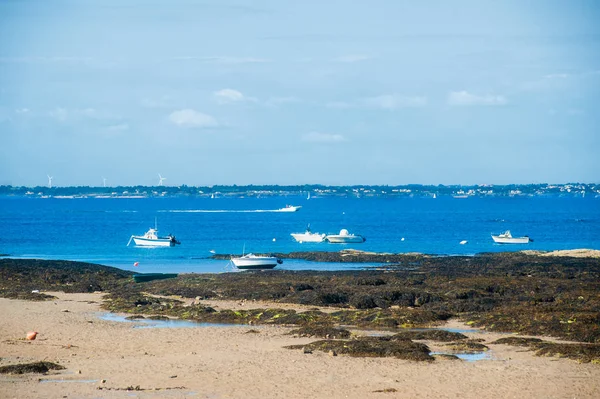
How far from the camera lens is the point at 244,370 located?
75.2 ft

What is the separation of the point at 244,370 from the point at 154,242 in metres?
62.7

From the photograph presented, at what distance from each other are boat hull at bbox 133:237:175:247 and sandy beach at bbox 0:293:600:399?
53888 millimetres

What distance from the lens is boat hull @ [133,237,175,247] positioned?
83.6m

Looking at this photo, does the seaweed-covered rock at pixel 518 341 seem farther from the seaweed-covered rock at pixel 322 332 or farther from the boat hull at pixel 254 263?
the boat hull at pixel 254 263

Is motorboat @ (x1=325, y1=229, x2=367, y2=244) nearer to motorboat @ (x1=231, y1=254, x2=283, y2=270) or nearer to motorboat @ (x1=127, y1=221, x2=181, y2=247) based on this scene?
motorboat @ (x1=127, y1=221, x2=181, y2=247)

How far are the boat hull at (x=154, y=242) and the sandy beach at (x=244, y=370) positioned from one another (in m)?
53.9

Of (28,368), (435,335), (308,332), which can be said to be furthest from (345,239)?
(28,368)

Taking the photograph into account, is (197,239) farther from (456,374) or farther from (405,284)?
(456,374)

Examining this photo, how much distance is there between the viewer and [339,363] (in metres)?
23.7

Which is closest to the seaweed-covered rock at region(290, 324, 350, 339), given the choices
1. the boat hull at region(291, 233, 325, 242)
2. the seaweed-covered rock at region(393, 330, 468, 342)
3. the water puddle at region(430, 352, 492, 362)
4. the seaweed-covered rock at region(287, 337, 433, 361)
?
the seaweed-covered rock at region(287, 337, 433, 361)

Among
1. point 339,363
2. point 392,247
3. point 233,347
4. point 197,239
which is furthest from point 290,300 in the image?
point 197,239

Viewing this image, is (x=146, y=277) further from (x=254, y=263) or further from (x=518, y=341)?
(x=518, y=341)

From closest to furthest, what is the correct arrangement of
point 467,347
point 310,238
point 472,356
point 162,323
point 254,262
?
point 472,356, point 467,347, point 162,323, point 254,262, point 310,238

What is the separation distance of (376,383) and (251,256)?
36889 millimetres
